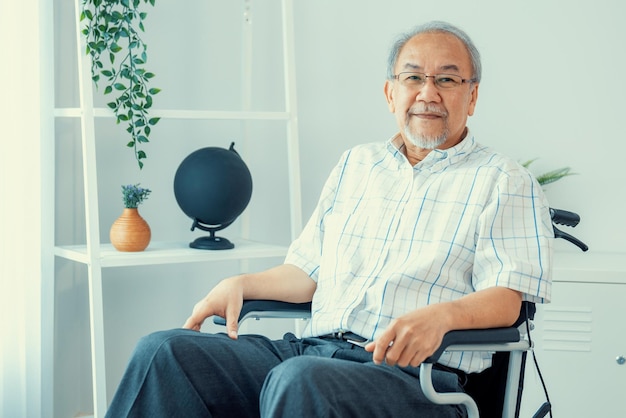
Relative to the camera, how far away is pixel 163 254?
2.47 metres

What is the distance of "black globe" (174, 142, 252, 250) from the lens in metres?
2.46

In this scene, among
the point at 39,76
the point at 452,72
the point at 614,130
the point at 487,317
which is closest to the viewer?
the point at 487,317

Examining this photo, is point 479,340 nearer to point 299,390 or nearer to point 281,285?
point 299,390

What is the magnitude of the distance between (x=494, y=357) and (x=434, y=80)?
0.63m

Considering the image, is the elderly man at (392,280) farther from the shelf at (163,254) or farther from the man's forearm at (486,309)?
the shelf at (163,254)

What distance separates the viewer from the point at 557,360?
2.39 meters

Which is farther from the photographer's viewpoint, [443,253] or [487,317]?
[443,253]

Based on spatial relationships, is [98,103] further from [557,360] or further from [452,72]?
[557,360]

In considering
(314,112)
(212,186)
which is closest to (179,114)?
(212,186)

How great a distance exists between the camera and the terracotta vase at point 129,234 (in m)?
2.47

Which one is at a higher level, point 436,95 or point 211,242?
point 436,95

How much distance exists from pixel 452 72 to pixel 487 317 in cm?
60

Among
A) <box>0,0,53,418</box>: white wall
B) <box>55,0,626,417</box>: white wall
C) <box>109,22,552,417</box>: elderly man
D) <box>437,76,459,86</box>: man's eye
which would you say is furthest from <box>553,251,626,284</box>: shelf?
<box>0,0,53,418</box>: white wall

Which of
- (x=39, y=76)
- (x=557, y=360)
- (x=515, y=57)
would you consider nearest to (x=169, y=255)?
(x=39, y=76)
